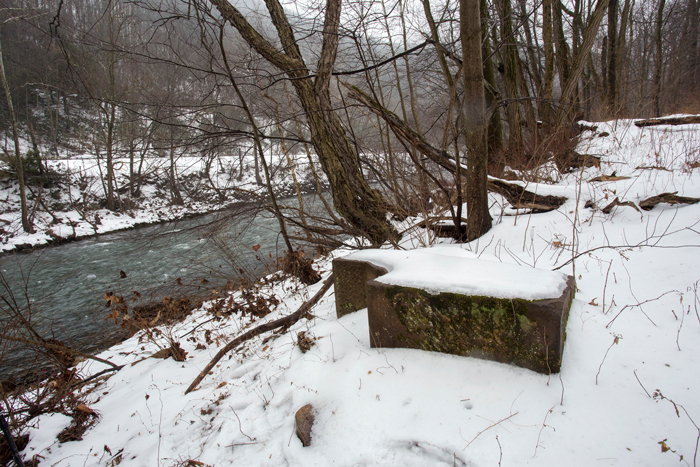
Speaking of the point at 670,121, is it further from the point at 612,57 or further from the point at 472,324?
the point at 472,324

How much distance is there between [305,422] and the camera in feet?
5.75

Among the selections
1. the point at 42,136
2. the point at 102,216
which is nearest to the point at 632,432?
the point at 102,216

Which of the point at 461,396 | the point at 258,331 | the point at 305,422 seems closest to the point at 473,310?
the point at 461,396

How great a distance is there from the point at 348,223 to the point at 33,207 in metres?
13.5

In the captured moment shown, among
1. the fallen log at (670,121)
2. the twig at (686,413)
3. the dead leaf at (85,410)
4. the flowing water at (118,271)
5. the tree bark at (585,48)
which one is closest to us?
the twig at (686,413)

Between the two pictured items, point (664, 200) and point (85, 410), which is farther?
point (664, 200)

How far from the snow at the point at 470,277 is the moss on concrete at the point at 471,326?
0.14 feet

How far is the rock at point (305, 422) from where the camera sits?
168 centimetres

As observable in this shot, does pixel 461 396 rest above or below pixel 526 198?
below

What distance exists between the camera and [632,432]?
127 cm

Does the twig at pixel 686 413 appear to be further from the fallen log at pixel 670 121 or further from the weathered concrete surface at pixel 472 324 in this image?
the fallen log at pixel 670 121

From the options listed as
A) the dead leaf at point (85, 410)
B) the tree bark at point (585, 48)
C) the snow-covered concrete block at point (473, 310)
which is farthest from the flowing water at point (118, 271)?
the tree bark at point (585, 48)

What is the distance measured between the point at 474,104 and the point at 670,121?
281 inches

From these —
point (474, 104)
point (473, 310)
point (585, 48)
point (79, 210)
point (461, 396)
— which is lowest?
point (461, 396)
